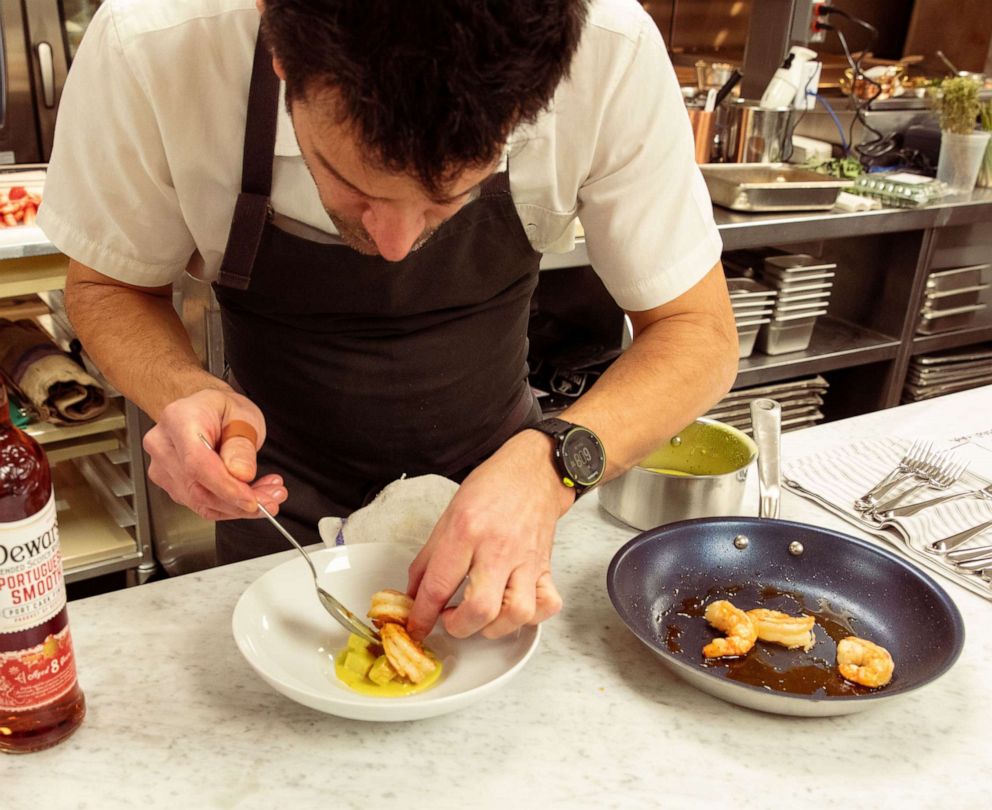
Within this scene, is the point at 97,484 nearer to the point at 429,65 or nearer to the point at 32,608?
the point at 32,608

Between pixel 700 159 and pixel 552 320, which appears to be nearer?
pixel 552 320

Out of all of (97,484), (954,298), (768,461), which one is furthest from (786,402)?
(97,484)

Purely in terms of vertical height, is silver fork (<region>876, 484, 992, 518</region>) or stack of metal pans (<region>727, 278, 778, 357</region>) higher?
silver fork (<region>876, 484, 992, 518</region>)

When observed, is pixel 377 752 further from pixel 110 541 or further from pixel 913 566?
pixel 110 541

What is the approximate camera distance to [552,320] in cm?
296

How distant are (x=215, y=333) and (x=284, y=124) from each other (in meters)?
1.22

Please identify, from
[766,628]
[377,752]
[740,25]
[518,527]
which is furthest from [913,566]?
[740,25]

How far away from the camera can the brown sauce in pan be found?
1053mm

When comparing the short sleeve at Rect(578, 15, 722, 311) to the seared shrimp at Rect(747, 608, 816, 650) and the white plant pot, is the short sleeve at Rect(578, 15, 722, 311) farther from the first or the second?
the white plant pot

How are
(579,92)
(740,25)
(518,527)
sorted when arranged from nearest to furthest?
1. (518,527)
2. (579,92)
3. (740,25)

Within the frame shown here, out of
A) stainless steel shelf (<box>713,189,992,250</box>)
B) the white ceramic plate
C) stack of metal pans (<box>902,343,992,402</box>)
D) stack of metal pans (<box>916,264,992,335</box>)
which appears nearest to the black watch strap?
the white ceramic plate

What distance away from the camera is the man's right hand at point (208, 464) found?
1012 mm

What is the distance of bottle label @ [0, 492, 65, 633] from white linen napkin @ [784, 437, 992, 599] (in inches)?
41.8

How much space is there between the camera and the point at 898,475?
4.99 feet
